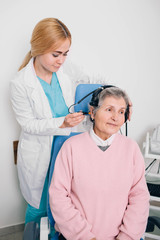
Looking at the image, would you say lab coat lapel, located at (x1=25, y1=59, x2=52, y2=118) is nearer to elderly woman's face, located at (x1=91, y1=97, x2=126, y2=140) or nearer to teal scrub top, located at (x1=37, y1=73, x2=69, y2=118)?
teal scrub top, located at (x1=37, y1=73, x2=69, y2=118)

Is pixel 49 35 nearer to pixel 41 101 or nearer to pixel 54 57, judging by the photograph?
pixel 54 57

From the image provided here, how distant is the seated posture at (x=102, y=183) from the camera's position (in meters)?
1.05

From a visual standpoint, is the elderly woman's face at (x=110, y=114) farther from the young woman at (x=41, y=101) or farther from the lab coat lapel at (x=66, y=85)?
the lab coat lapel at (x=66, y=85)

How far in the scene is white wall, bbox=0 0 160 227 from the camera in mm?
1399

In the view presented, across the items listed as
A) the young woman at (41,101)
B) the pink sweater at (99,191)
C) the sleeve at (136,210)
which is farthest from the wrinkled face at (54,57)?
the sleeve at (136,210)

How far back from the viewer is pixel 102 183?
1.08 metres

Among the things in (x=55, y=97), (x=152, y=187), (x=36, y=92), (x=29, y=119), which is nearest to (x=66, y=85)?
(x=55, y=97)

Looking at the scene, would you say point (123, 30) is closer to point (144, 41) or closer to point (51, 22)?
point (144, 41)

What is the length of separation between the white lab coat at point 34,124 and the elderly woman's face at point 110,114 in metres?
0.23

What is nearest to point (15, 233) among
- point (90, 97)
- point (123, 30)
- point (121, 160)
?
point (121, 160)

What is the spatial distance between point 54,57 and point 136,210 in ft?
2.98

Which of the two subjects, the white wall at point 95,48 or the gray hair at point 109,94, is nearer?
the gray hair at point 109,94

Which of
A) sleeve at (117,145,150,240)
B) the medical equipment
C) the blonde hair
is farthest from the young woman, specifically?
the medical equipment

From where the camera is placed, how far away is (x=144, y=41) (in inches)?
67.6
